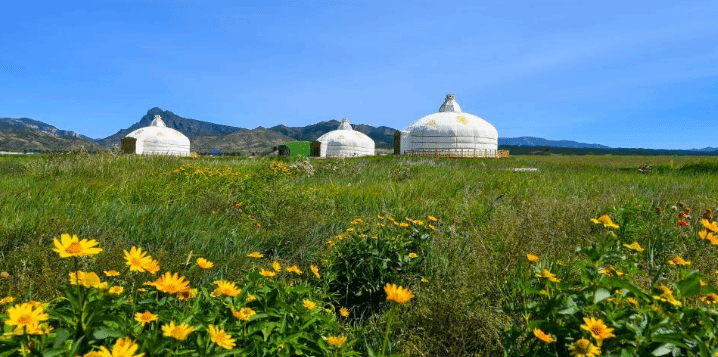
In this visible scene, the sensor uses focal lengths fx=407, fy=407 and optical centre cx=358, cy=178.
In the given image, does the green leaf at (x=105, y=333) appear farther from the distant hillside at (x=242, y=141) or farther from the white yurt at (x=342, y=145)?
the distant hillside at (x=242, y=141)

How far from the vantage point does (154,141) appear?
48.8 metres

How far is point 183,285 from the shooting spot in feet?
4.84

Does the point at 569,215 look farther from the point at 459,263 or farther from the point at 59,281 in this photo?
the point at 59,281

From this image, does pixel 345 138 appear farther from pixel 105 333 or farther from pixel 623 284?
pixel 105 333

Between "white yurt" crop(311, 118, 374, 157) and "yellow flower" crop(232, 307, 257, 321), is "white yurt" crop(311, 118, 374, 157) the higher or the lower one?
the higher one

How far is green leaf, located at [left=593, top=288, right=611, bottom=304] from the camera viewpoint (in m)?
1.59

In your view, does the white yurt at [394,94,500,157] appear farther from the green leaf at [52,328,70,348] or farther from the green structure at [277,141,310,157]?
the green leaf at [52,328,70,348]

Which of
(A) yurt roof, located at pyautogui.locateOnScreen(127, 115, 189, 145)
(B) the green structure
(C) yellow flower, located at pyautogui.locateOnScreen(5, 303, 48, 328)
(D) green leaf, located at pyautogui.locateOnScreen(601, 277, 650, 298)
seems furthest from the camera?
(B) the green structure

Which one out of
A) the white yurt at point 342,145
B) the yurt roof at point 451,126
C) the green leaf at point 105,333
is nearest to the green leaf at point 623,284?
the green leaf at point 105,333

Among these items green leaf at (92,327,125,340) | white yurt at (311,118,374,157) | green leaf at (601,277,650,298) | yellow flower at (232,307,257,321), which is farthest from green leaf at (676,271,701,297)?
white yurt at (311,118,374,157)

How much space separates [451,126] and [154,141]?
34.8m

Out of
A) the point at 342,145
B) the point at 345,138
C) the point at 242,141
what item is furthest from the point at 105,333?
the point at 242,141

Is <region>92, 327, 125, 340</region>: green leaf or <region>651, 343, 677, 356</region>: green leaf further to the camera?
<region>651, 343, 677, 356</region>: green leaf

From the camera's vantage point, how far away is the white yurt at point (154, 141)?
47.2 meters
